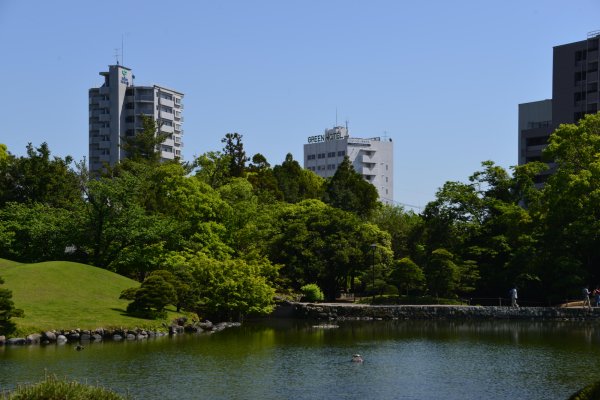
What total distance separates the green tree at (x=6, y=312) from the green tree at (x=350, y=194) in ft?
150

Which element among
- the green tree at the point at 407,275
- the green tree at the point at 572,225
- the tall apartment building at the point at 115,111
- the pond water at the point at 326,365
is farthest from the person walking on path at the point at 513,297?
the tall apartment building at the point at 115,111

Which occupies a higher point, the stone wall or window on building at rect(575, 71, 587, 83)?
window on building at rect(575, 71, 587, 83)

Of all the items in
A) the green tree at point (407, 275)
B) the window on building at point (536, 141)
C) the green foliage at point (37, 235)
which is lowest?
the green tree at point (407, 275)

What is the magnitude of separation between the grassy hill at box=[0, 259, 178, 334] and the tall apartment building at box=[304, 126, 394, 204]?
4447 inches

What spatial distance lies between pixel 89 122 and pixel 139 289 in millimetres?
101643

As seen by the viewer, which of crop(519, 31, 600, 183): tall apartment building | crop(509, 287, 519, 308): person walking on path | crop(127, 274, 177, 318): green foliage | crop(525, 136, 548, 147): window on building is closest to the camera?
crop(127, 274, 177, 318): green foliage

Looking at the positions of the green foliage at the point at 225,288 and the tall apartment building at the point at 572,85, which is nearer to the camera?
the green foliage at the point at 225,288

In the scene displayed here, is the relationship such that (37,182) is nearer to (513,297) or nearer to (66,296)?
(66,296)

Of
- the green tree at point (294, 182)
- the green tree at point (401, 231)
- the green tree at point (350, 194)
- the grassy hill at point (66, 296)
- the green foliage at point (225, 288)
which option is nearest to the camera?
the grassy hill at point (66, 296)

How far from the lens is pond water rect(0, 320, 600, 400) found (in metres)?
25.7

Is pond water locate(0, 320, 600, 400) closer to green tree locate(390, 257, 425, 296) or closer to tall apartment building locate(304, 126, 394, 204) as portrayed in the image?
green tree locate(390, 257, 425, 296)

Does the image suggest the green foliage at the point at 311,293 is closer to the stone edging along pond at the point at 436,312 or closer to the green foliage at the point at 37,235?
the stone edging along pond at the point at 436,312

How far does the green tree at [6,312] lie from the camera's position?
1378 inches

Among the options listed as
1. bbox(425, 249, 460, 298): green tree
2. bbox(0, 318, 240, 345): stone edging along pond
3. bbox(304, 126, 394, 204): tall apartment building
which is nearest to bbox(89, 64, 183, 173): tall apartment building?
bbox(304, 126, 394, 204): tall apartment building
